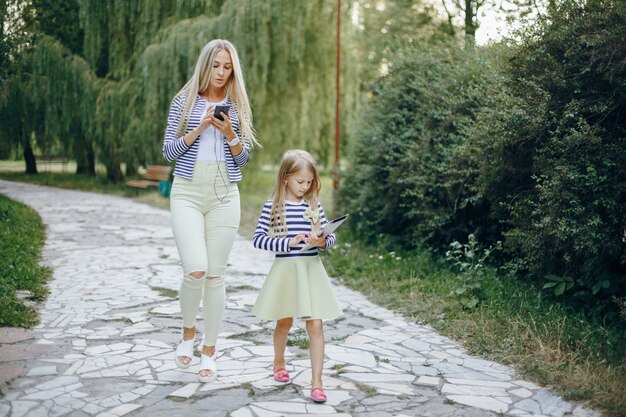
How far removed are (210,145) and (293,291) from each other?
1.03 m

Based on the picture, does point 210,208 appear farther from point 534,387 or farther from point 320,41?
point 320,41

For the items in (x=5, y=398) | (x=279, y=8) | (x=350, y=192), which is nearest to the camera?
(x=5, y=398)

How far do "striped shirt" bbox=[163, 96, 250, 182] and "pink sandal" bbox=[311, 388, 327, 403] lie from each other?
4.34 feet

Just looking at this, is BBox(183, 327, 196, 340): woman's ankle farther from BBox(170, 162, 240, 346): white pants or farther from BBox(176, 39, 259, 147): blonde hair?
BBox(176, 39, 259, 147): blonde hair

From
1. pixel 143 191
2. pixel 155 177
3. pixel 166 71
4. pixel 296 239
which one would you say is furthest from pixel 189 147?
pixel 143 191

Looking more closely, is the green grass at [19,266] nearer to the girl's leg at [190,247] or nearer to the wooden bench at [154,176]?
the girl's leg at [190,247]

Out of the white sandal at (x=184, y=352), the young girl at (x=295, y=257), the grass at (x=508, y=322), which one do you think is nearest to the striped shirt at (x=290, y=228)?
the young girl at (x=295, y=257)

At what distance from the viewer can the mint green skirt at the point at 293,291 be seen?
3.74m

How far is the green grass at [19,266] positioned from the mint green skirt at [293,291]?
2.33m

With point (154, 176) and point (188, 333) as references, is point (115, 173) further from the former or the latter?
point (188, 333)

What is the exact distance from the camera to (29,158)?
17500 millimetres

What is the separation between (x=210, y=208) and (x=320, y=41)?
12463 millimetres

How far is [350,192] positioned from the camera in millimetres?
10094

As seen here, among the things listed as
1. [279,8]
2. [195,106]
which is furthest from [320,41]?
[195,106]
